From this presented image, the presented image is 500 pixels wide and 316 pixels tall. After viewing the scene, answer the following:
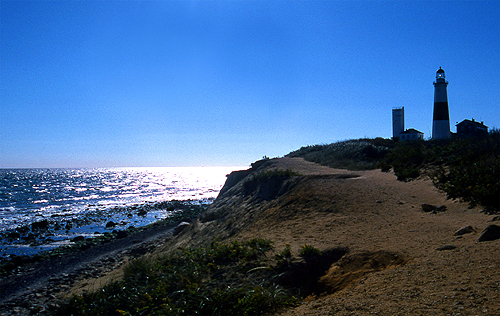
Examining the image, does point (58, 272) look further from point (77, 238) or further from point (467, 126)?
point (467, 126)

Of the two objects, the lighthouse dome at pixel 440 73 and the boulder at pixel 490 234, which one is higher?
the lighthouse dome at pixel 440 73

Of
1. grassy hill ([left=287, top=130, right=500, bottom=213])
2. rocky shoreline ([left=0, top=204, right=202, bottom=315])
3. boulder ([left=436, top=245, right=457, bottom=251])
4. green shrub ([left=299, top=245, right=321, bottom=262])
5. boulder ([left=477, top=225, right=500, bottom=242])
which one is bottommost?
rocky shoreline ([left=0, top=204, right=202, bottom=315])

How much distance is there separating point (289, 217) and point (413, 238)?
436 centimetres

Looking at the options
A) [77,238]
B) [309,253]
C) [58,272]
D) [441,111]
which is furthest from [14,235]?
[441,111]

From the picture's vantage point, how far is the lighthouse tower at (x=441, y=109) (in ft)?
105

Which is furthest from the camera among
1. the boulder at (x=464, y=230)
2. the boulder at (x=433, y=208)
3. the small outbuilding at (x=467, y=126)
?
the small outbuilding at (x=467, y=126)

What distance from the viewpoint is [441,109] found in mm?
31984

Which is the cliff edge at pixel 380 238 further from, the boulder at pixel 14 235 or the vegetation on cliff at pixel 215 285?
the boulder at pixel 14 235

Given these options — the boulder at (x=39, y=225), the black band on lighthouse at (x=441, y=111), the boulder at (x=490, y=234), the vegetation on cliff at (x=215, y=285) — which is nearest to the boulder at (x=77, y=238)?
the boulder at (x=39, y=225)

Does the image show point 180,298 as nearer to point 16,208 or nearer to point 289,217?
point 289,217

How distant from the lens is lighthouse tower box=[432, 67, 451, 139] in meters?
31.9

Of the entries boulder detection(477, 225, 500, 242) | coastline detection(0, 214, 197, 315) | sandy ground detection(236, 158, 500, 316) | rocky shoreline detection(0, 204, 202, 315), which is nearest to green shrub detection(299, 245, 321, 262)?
sandy ground detection(236, 158, 500, 316)

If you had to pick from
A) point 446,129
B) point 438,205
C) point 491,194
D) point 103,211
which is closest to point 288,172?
point 438,205

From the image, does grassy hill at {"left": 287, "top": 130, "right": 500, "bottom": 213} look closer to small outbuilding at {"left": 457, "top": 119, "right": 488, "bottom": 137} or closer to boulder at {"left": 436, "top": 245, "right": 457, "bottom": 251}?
boulder at {"left": 436, "top": 245, "right": 457, "bottom": 251}
